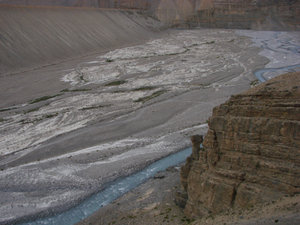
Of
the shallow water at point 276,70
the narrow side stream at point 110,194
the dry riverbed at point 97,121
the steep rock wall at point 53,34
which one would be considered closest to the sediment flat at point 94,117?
the dry riverbed at point 97,121

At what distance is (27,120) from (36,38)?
85.0 ft

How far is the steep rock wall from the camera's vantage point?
41812 millimetres

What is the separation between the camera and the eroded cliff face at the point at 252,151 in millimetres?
8203

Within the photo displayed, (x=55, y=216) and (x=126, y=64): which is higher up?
(x=126, y=64)

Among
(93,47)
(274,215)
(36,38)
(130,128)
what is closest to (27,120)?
(130,128)

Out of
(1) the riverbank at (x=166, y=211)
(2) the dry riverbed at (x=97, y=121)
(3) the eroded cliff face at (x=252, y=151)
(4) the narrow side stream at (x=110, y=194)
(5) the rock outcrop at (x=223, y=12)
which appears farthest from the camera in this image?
(5) the rock outcrop at (x=223, y=12)

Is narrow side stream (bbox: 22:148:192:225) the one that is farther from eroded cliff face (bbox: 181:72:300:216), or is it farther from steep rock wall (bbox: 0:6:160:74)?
steep rock wall (bbox: 0:6:160:74)

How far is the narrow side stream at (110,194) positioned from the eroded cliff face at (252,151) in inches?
191

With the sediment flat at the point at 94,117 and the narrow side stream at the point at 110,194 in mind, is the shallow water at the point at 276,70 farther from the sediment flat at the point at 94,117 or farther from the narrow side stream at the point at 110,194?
the narrow side stream at the point at 110,194

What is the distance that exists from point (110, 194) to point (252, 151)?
753 cm

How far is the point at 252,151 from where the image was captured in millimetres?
8891

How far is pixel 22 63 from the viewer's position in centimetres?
4044

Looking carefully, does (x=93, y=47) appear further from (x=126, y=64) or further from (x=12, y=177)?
(x=12, y=177)

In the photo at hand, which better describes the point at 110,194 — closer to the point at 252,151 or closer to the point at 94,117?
the point at 252,151
